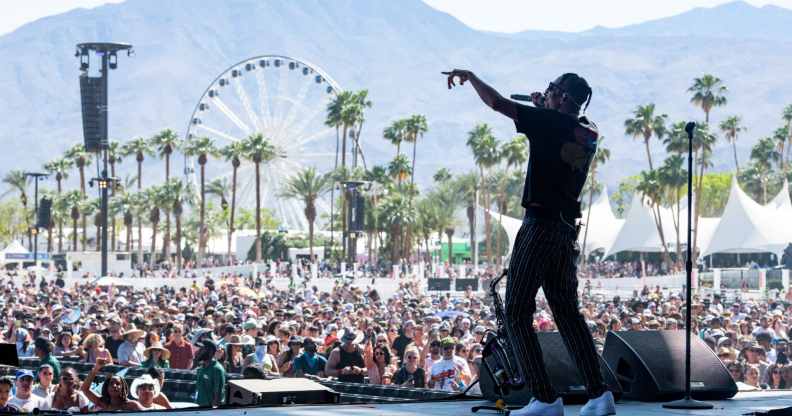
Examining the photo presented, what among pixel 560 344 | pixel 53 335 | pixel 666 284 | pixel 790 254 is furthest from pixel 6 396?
pixel 790 254

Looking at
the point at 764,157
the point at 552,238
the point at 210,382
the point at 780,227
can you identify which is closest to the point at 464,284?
the point at 780,227

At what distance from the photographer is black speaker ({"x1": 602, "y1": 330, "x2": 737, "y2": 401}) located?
22.8 ft

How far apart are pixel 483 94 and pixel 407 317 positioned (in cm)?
1413

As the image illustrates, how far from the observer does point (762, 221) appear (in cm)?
6575

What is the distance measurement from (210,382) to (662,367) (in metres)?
4.30

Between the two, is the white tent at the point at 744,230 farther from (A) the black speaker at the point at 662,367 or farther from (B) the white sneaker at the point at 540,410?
(B) the white sneaker at the point at 540,410

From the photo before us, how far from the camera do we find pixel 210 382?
10.2 metres

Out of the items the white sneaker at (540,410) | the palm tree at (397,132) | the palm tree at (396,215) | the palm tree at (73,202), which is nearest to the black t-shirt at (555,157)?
the white sneaker at (540,410)

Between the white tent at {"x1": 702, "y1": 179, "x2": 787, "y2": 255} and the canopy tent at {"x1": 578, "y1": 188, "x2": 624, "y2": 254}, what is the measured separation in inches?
964

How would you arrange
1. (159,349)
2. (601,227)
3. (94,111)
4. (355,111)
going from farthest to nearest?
(601,227)
(355,111)
(94,111)
(159,349)

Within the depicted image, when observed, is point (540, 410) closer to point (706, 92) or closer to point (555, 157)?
point (555, 157)

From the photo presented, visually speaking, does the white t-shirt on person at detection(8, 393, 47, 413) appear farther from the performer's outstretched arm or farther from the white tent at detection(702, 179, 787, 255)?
the white tent at detection(702, 179, 787, 255)

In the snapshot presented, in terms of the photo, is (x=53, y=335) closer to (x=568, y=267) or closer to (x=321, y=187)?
(x=568, y=267)

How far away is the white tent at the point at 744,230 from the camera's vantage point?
2554 inches
